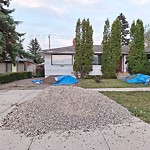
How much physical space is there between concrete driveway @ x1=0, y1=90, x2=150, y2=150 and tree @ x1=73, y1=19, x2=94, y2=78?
1775 centimetres

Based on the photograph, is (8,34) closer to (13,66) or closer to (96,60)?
(96,60)

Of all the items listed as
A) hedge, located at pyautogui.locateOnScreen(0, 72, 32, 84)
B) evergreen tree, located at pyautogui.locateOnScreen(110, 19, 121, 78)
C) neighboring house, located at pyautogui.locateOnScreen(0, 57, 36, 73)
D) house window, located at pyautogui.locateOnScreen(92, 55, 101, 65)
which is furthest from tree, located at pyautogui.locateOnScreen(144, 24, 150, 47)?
hedge, located at pyautogui.locateOnScreen(0, 72, 32, 84)

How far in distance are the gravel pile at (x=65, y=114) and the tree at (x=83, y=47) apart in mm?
15610

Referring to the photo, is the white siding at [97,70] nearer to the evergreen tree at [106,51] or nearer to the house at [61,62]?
the house at [61,62]

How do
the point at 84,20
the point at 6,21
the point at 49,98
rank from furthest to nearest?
the point at 84,20 < the point at 6,21 < the point at 49,98

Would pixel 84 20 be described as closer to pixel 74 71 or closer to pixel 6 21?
pixel 74 71

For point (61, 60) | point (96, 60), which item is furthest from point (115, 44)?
point (61, 60)

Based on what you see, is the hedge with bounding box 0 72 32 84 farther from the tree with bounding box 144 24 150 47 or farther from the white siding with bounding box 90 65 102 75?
the tree with bounding box 144 24 150 47

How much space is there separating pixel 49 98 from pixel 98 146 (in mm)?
3182

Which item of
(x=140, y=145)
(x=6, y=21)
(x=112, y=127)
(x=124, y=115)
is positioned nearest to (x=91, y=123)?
(x=112, y=127)

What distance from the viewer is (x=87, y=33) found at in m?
23.0

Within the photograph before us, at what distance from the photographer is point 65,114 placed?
594cm

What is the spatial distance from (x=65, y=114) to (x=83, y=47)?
17.5 m

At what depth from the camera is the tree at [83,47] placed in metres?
22.9
